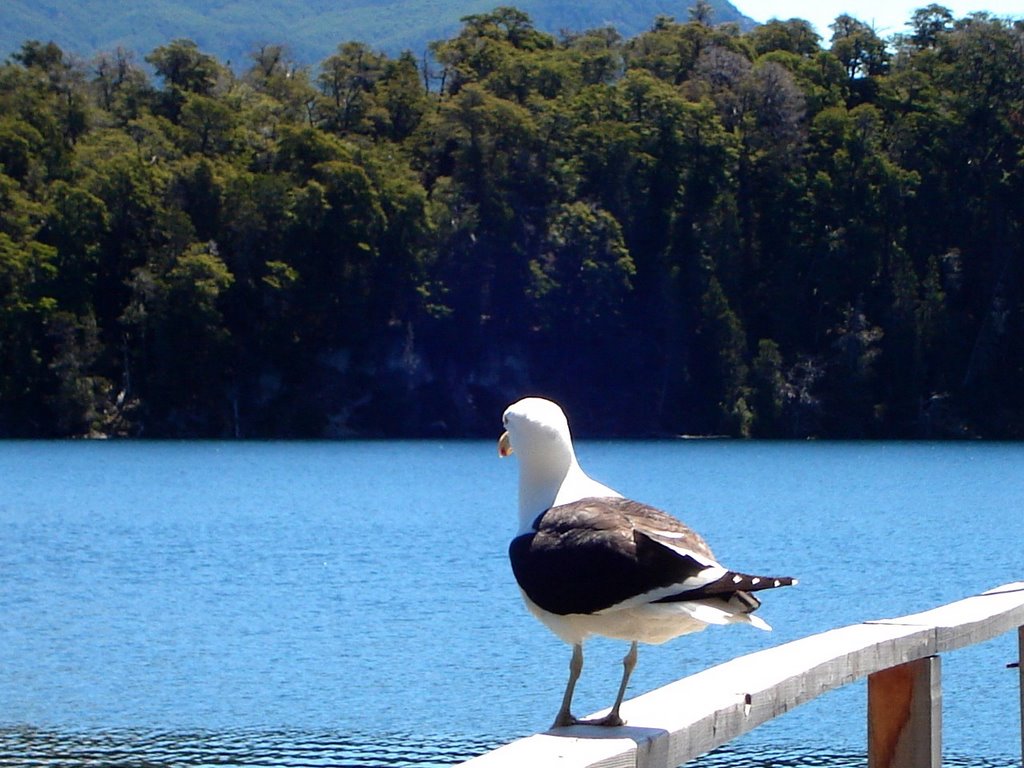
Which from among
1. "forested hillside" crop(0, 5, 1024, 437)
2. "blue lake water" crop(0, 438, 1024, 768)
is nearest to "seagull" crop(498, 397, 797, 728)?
"blue lake water" crop(0, 438, 1024, 768)

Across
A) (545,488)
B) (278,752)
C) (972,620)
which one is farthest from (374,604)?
(972,620)

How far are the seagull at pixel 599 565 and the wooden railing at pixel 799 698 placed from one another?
0.13 m

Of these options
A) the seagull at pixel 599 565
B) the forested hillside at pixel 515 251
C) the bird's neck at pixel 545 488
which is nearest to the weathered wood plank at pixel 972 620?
the seagull at pixel 599 565

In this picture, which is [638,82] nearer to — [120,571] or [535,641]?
[120,571]

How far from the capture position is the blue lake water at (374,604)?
21.5 metres

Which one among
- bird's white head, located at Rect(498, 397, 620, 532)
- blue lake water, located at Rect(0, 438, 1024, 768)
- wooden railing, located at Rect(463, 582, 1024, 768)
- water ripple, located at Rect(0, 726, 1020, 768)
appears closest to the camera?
wooden railing, located at Rect(463, 582, 1024, 768)

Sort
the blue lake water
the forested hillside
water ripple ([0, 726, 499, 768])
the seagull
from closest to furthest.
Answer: the seagull → water ripple ([0, 726, 499, 768]) → the blue lake water → the forested hillside

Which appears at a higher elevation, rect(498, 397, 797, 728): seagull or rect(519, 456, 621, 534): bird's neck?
rect(519, 456, 621, 534): bird's neck

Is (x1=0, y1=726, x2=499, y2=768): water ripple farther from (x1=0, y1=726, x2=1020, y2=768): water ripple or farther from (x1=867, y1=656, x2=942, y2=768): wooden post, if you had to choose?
(x1=867, y1=656, x2=942, y2=768): wooden post

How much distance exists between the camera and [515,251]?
304ft

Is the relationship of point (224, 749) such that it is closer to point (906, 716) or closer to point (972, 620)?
point (972, 620)

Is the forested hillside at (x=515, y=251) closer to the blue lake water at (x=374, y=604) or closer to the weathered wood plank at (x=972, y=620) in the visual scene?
the blue lake water at (x=374, y=604)

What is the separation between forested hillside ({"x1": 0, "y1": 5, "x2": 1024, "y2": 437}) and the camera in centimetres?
8644

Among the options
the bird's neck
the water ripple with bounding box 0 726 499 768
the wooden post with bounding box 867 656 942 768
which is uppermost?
the bird's neck
